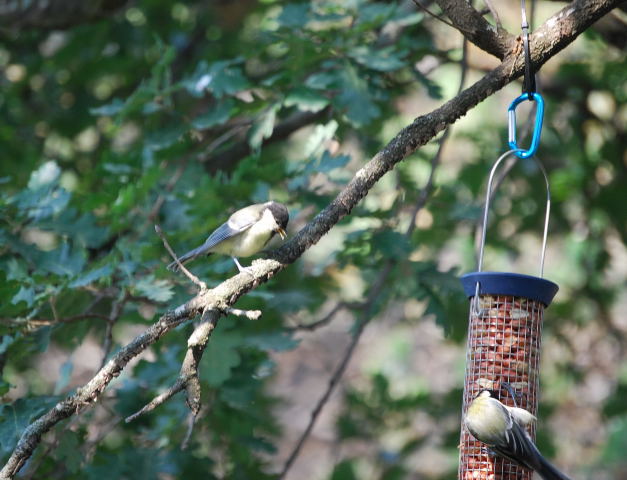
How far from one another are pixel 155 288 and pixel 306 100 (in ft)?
4.02

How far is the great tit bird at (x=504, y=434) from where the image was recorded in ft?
8.71

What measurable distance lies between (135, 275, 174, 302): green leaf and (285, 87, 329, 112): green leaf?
1081 mm

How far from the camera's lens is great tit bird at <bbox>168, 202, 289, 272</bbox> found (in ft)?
10.7

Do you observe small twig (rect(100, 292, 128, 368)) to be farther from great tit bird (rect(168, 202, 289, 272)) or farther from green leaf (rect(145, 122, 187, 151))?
green leaf (rect(145, 122, 187, 151))

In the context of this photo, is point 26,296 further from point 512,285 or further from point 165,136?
point 512,285

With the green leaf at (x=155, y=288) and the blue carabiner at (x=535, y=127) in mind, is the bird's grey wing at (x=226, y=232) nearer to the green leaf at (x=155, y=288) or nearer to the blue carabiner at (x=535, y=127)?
the green leaf at (x=155, y=288)

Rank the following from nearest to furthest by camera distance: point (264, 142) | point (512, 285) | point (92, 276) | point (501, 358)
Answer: point (512, 285) < point (501, 358) < point (92, 276) < point (264, 142)

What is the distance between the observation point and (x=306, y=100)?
387 cm

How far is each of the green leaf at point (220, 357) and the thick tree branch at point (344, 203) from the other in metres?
1.21

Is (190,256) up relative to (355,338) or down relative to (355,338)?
up

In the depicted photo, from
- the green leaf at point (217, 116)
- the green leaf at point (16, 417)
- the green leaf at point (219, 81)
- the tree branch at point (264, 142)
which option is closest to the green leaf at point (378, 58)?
the green leaf at point (219, 81)

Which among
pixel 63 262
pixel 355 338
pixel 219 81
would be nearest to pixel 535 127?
pixel 355 338

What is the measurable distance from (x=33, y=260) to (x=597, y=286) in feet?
14.1

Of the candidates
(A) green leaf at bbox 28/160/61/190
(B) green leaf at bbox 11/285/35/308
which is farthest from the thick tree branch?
(A) green leaf at bbox 28/160/61/190
